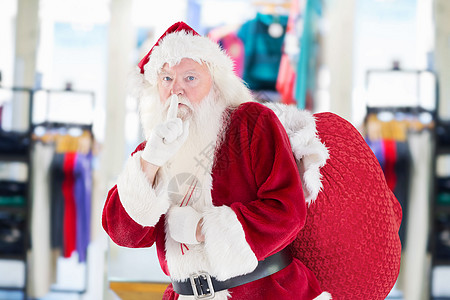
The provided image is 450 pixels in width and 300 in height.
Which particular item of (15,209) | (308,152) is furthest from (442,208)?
(15,209)

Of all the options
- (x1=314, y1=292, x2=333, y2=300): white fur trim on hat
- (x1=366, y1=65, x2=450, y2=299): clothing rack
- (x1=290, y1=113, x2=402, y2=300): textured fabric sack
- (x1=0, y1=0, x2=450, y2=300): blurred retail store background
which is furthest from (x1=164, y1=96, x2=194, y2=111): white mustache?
(x1=366, y1=65, x2=450, y2=299): clothing rack

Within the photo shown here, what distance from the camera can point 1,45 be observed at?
2.78 meters

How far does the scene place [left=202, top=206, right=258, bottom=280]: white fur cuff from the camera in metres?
0.84

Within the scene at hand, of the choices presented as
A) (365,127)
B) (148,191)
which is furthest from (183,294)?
(365,127)

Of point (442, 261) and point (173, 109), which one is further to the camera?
point (442, 261)

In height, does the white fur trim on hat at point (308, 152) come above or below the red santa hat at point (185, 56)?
below

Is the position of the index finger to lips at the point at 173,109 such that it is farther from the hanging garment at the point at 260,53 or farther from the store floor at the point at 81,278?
the store floor at the point at 81,278

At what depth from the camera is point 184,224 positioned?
0.88 m

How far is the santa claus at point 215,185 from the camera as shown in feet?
2.80

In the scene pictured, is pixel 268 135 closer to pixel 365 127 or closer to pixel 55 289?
pixel 365 127

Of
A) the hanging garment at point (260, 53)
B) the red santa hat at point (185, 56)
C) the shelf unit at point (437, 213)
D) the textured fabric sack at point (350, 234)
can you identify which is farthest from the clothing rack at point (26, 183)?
the shelf unit at point (437, 213)

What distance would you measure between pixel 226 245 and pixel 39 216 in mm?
2183

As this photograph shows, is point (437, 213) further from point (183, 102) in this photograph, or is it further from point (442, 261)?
point (183, 102)

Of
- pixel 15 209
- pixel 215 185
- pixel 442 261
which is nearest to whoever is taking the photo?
pixel 215 185
